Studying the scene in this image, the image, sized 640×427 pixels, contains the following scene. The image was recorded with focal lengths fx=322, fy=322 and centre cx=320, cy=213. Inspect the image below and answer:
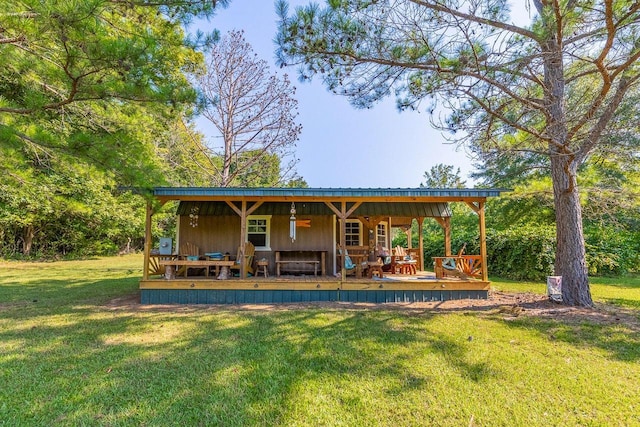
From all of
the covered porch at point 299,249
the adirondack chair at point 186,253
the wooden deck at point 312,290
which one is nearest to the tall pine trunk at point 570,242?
the covered porch at point 299,249

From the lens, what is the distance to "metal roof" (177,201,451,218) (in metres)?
8.47

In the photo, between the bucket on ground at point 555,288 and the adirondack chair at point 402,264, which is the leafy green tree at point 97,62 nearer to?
the adirondack chair at point 402,264

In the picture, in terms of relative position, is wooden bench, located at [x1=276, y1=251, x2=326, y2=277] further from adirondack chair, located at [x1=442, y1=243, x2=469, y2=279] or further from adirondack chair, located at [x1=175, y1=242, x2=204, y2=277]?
adirondack chair, located at [x1=442, y1=243, x2=469, y2=279]

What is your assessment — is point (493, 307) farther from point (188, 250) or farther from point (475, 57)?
point (188, 250)

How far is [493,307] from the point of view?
20.3ft

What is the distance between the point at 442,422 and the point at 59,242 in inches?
819

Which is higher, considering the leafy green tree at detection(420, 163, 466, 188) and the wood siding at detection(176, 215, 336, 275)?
the leafy green tree at detection(420, 163, 466, 188)

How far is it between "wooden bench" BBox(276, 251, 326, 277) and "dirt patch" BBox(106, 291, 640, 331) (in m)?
1.44

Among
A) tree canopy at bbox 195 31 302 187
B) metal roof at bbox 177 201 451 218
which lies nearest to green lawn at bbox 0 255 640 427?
metal roof at bbox 177 201 451 218

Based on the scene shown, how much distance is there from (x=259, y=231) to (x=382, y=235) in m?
3.92

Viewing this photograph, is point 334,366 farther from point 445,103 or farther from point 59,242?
point 59,242

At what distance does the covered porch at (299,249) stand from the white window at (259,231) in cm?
3

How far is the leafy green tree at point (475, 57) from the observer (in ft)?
14.7

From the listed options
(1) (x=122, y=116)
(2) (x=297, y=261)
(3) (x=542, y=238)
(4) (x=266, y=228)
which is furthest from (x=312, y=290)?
(3) (x=542, y=238)
